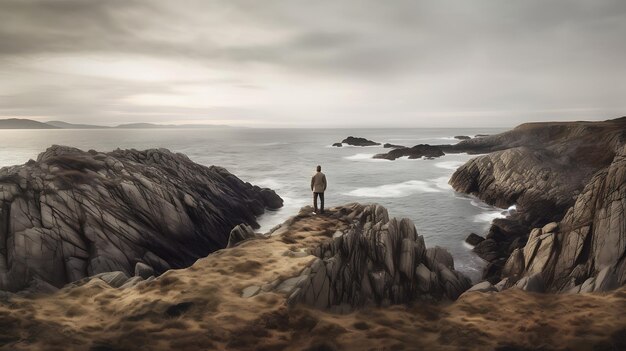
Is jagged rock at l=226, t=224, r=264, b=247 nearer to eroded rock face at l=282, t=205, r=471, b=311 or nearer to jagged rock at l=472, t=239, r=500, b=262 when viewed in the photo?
eroded rock face at l=282, t=205, r=471, b=311

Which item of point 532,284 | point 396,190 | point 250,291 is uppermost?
point 250,291

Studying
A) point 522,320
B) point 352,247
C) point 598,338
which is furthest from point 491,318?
point 352,247

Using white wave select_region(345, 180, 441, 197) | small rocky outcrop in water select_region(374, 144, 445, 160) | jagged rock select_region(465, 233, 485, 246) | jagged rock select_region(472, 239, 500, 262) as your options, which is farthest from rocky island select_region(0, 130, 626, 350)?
small rocky outcrop in water select_region(374, 144, 445, 160)

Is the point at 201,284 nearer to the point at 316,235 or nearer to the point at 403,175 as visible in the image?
the point at 316,235

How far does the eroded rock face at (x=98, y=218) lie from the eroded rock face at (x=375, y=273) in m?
11.0

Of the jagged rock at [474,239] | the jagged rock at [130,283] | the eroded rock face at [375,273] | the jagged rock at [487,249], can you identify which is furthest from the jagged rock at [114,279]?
the jagged rock at [474,239]

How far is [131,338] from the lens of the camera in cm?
852

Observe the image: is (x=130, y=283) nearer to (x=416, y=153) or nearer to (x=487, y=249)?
(x=487, y=249)

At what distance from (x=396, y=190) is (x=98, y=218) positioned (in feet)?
144

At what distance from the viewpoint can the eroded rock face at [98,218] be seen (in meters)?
15.5

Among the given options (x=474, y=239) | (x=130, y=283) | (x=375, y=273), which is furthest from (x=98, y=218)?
(x=474, y=239)

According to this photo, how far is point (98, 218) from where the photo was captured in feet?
62.0

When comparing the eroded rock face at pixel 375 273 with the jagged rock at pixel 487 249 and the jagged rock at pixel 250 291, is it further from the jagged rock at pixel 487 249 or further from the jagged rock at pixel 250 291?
the jagged rock at pixel 487 249

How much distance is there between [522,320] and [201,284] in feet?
33.1
